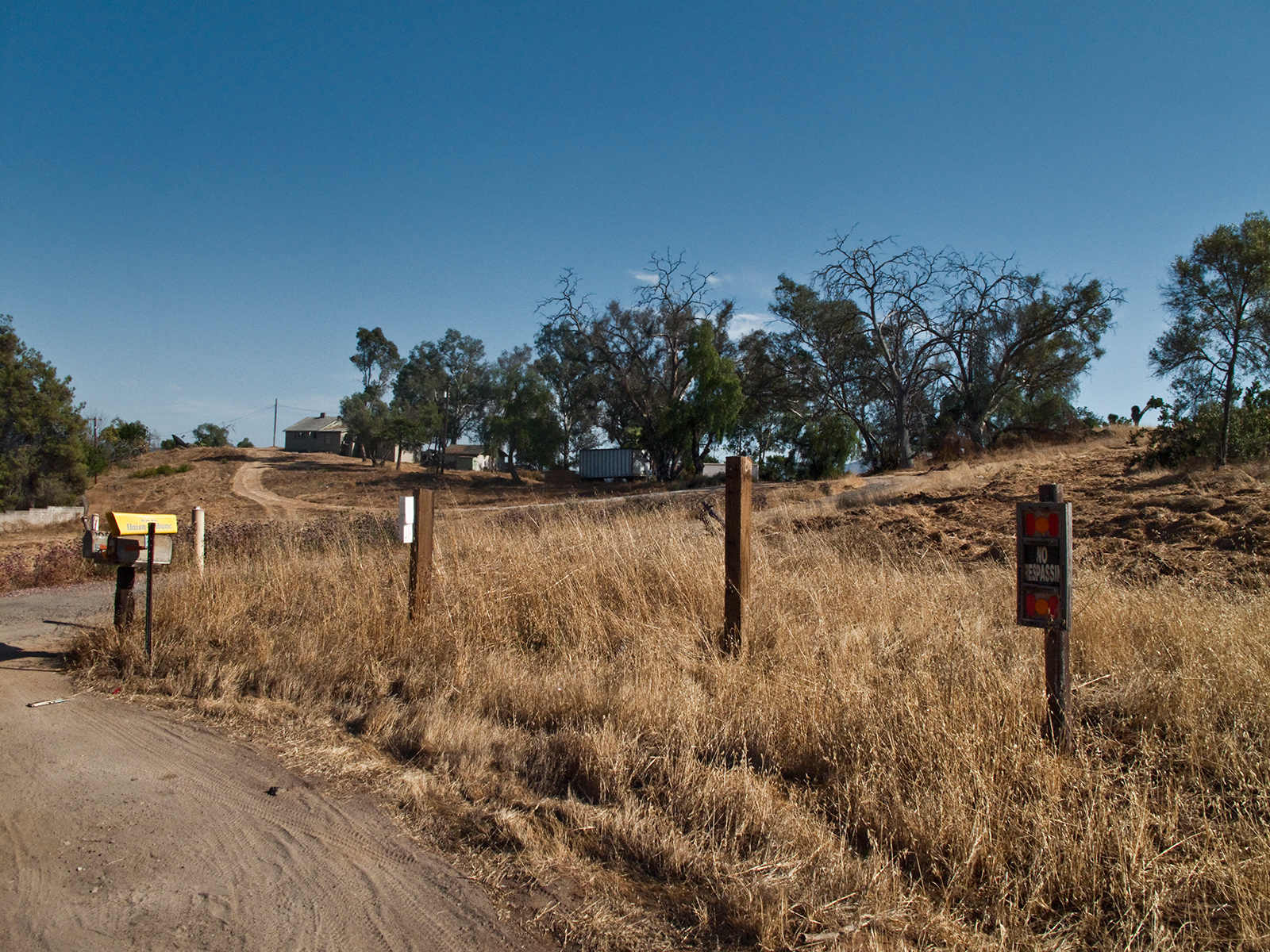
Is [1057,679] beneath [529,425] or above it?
beneath

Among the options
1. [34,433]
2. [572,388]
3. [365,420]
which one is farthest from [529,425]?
[34,433]

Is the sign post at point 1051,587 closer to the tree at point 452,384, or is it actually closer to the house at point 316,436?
the tree at point 452,384

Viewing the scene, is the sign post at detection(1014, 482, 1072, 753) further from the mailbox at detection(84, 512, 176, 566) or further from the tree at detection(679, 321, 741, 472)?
the tree at detection(679, 321, 741, 472)

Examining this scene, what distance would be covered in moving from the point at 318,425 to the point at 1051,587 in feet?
302

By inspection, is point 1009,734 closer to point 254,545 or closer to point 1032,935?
point 1032,935

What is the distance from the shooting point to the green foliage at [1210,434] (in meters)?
15.3

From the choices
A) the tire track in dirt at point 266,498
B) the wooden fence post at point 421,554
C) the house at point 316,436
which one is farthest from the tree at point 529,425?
the wooden fence post at point 421,554

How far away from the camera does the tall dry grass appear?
2.82m

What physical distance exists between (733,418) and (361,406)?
128 ft

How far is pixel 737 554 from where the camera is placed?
5.88 meters

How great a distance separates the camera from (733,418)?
4084 centimetres

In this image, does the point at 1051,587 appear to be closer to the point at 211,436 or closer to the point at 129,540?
the point at 129,540

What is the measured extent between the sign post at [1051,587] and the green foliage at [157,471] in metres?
54.1

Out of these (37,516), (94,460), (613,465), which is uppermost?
(613,465)
